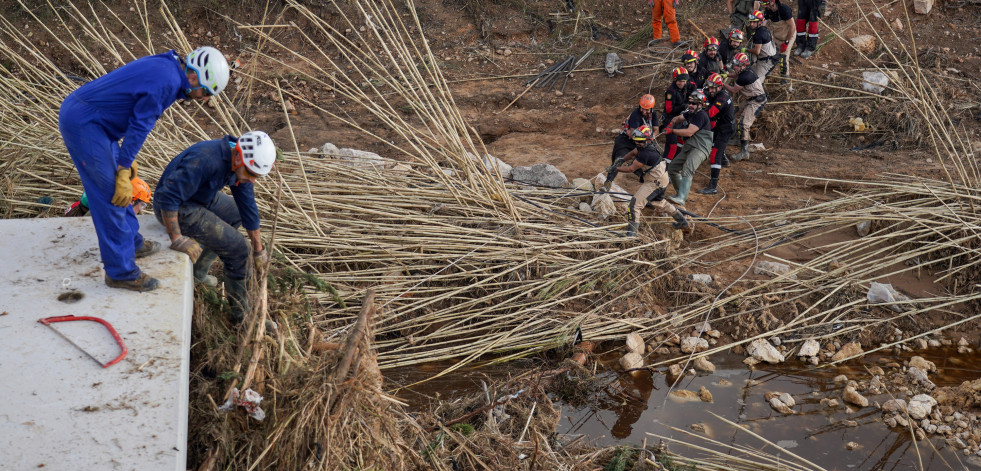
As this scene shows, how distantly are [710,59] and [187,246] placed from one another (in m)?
6.17

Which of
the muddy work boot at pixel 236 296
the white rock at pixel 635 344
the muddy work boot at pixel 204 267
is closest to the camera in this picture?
the muddy work boot at pixel 236 296

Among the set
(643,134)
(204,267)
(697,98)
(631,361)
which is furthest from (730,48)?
(204,267)

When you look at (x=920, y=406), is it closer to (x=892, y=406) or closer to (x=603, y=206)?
(x=892, y=406)

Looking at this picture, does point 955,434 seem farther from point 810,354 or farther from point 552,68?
point 552,68

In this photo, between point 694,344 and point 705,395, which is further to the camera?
point 694,344

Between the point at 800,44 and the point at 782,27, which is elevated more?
the point at 782,27

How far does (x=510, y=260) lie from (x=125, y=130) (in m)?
3.11

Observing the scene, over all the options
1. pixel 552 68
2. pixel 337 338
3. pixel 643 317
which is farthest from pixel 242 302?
pixel 552 68

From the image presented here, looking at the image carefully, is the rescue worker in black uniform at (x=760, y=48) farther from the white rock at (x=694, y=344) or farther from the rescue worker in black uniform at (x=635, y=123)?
the white rock at (x=694, y=344)

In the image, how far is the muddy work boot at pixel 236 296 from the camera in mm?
3938

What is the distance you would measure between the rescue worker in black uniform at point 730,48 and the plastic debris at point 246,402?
6840 millimetres

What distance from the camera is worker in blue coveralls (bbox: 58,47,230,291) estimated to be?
330 centimetres

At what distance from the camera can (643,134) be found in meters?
6.71

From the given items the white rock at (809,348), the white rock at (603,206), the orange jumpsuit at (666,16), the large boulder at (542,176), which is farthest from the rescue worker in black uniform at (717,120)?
the orange jumpsuit at (666,16)
